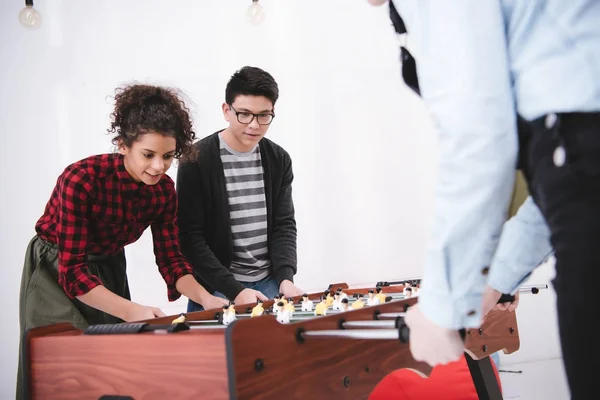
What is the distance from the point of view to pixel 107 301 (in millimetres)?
1706

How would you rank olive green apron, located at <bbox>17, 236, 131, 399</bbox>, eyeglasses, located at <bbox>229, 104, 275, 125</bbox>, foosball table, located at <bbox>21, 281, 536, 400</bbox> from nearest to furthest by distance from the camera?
foosball table, located at <bbox>21, 281, 536, 400</bbox> < olive green apron, located at <bbox>17, 236, 131, 399</bbox> < eyeglasses, located at <bbox>229, 104, 275, 125</bbox>

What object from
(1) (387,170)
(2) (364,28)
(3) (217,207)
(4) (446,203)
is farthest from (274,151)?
(4) (446,203)

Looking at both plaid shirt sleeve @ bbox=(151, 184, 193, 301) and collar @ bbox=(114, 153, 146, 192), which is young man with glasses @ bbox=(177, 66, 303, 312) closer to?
plaid shirt sleeve @ bbox=(151, 184, 193, 301)

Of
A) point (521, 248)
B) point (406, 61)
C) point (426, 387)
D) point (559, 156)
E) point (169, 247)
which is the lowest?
point (426, 387)

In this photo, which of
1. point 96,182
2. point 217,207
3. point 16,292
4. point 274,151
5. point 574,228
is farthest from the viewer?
point 16,292

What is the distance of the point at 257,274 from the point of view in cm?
247

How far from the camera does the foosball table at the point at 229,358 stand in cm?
96

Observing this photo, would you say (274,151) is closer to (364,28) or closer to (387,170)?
(387,170)

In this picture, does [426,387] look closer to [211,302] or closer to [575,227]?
[211,302]

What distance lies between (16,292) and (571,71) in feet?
10.7

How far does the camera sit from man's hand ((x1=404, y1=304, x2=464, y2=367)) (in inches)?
28.4

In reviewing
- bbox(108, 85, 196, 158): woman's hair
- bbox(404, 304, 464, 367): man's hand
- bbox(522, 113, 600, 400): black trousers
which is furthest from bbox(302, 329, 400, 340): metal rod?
bbox(108, 85, 196, 158): woman's hair

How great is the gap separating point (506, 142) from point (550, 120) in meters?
0.05

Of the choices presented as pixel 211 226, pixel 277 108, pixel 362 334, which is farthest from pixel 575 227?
pixel 277 108
